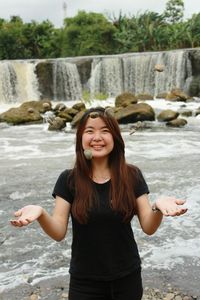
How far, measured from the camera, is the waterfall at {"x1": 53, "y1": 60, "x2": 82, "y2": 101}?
25.0 m

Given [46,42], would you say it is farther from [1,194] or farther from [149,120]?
[1,194]

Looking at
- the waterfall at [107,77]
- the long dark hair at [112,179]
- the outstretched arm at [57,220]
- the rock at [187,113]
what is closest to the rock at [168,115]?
the rock at [187,113]

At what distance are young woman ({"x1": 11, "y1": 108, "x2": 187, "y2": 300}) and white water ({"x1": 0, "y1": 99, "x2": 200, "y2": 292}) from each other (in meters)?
2.04

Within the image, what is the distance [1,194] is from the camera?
702 centimetres

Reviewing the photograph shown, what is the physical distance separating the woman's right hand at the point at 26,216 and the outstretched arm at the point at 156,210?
467mm

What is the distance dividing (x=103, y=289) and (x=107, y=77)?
76.1 ft

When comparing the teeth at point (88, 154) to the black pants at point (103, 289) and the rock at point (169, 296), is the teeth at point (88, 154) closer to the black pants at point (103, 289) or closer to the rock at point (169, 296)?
the black pants at point (103, 289)

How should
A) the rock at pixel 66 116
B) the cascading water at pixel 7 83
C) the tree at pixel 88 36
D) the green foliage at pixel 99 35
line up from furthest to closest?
the tree at pixel 88 36 < the green foliage at pixel 99 35 < the cascading water at pixel 7 83 < the rock at pixel 66 116

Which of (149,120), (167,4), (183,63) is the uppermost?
(167,4)

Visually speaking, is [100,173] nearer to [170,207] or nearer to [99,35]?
→ [170,207]

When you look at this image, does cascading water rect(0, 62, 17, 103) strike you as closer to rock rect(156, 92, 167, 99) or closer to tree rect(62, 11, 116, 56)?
rock rect(156, 92, 167, 99)

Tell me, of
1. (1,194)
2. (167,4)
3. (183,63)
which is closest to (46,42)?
(167,4)

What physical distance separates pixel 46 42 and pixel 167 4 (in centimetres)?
1089

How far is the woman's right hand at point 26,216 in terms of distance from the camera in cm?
177
